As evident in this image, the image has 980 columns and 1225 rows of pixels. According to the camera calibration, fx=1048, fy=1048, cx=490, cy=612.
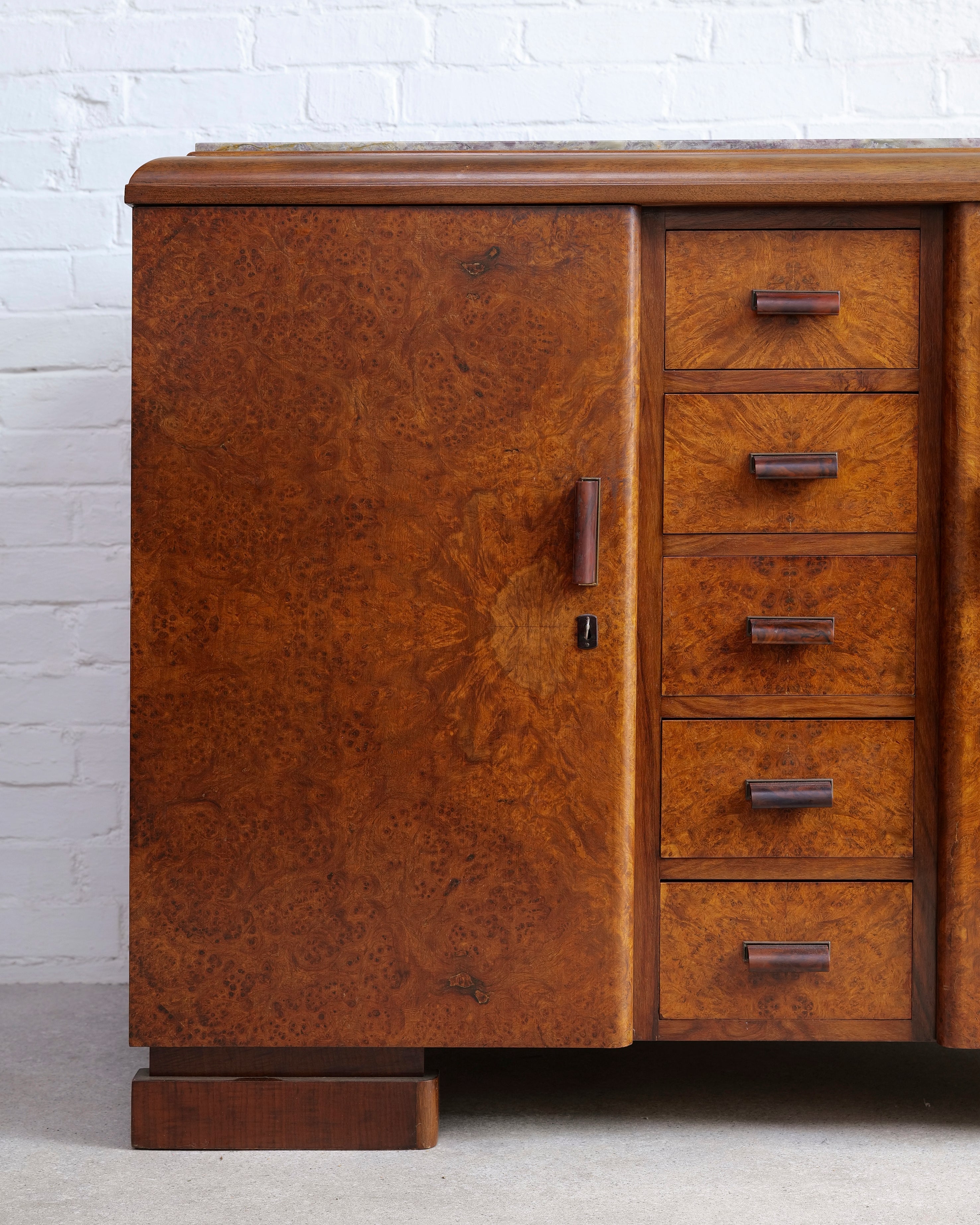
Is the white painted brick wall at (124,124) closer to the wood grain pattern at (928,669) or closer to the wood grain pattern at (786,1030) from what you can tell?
the wood grain pattern at (928,669)

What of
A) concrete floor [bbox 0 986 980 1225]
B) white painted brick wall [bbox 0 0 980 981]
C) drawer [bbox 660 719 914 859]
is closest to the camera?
concrete floor [bbox 0 986 980 1225]

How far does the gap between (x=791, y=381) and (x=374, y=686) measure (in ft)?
2.06

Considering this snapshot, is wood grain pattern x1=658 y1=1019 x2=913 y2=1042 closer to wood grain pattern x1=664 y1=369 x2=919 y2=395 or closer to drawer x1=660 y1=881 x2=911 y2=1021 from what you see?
drawer x1=660 y1=881 x2=911 y2=1021

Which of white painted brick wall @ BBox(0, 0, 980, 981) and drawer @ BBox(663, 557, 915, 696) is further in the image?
white painted brick wall @ BBox(0, 0, 980, 981)

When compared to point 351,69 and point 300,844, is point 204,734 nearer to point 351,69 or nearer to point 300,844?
point 300,844

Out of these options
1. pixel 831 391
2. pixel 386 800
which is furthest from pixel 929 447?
pixel 386 800

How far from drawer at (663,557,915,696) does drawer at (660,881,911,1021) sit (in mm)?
251

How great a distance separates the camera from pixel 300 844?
50.1 inches

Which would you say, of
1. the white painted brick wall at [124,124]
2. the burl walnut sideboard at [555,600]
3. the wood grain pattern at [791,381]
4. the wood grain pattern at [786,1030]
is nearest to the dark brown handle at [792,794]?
the burl walnut sideboard at [555,600]

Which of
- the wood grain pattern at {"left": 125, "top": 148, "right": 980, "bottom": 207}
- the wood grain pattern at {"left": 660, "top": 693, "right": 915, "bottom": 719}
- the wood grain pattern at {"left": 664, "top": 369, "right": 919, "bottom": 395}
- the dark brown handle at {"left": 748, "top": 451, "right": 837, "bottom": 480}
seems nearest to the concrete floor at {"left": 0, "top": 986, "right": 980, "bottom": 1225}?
the wood grain pattern at {"left": 660, "top": 693, "right": 915, "bottom": 719}

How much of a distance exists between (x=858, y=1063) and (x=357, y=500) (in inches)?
44.6

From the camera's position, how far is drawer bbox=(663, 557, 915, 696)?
4.21 ft

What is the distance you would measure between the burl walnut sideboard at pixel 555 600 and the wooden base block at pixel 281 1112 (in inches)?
2.9

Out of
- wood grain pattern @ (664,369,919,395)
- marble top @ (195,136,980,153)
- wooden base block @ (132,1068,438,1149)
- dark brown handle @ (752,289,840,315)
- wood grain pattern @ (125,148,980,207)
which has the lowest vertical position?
wooden base block @ (132,1068,438,1149)
